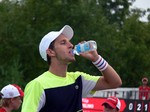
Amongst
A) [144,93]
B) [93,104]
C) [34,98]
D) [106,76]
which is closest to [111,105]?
[106,76]

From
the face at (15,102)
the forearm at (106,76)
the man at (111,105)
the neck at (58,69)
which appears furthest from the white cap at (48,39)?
the man at (111,105)

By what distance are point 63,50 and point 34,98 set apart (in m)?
0.52

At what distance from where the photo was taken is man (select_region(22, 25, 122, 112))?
506 centimetres

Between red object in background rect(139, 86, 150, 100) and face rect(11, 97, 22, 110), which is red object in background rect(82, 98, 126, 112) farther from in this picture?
face rect(11, 97, 22, 110)

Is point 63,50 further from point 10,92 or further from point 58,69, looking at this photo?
point 10,92

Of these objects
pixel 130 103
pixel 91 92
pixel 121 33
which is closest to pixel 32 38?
pixel 121 33

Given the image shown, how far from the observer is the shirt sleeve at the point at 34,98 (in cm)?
498

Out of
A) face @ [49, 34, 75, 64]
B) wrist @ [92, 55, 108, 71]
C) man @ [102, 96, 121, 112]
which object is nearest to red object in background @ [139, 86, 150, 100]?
man @ [102, 96, 121, 112]

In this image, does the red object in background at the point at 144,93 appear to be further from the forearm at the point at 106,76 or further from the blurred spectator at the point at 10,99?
the forearm at the point at 106,76

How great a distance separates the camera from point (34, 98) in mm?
5012

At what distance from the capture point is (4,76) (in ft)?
82.7

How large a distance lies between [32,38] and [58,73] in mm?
26329

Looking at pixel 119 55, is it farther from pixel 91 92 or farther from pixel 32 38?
pixel 91 92

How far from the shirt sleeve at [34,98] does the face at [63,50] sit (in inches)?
13.1
